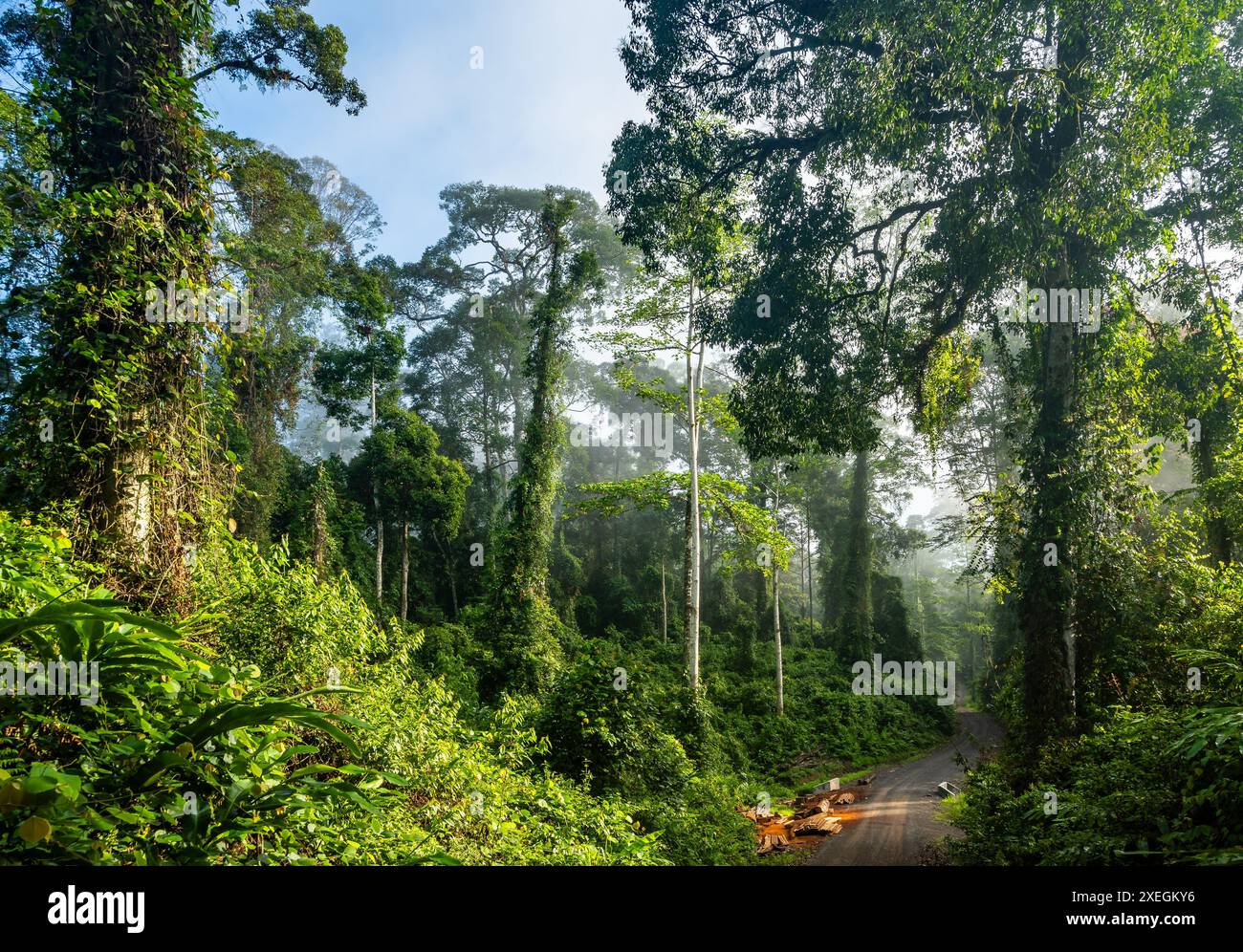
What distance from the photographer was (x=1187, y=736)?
3.14 meters

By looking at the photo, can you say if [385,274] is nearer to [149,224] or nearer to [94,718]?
[149,224]

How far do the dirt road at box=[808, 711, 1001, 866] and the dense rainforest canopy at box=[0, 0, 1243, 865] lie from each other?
0.51 m

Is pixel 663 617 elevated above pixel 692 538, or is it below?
below

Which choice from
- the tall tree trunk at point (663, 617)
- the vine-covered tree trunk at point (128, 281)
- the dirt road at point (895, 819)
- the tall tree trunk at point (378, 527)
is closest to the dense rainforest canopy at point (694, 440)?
the vine-covered tree trunk at point (128, 281)

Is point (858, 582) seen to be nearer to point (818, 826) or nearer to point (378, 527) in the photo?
point (818, 826)

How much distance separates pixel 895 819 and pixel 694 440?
8664 mm

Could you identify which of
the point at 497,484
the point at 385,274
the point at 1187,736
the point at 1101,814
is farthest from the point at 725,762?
the point at 385,274

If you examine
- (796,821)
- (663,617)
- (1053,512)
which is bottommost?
(796,821)

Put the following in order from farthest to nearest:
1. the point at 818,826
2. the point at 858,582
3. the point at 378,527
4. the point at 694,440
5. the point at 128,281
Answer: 1. the point at 858,582
2. the point at 378,527
3. the point at 694,440
4. the point at 818,826
5. the point at 128,281

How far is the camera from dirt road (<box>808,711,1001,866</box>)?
815 centimetres

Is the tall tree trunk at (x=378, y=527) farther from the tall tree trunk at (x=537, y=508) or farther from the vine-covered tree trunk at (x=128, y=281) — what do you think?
the vine-covered tree trunk at (x=128, y=281)

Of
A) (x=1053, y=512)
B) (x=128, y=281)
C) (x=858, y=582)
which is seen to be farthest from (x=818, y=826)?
(x=858, y=582)

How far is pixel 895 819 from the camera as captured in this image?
10.1 m

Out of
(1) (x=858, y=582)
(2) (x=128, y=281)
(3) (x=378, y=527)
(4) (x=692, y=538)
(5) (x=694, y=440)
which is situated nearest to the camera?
(2) (x=128, y=281)
